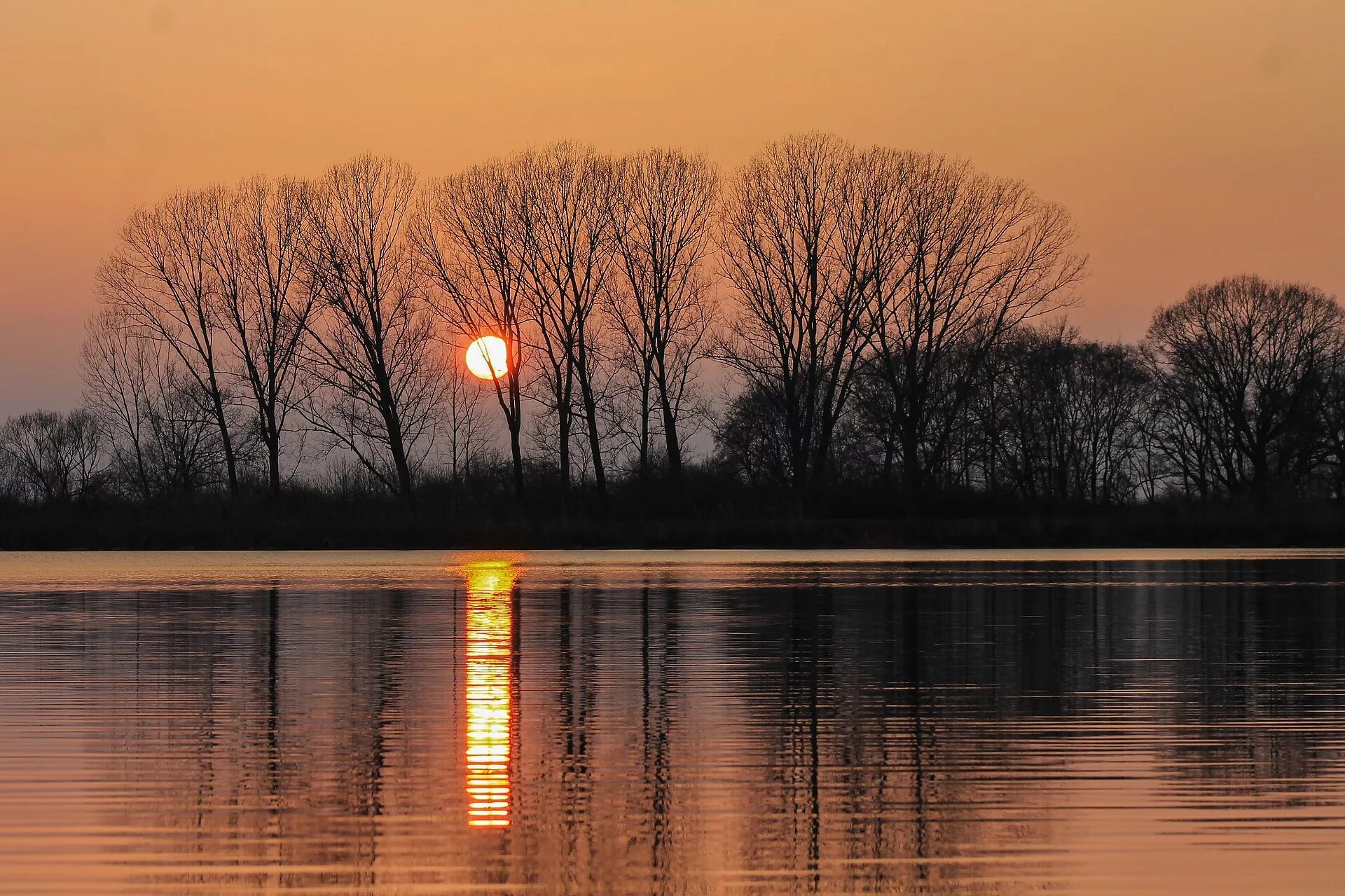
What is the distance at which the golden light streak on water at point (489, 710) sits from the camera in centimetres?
1038

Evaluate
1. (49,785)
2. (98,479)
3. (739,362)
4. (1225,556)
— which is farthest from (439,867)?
(98,479)

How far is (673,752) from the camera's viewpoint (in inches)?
483

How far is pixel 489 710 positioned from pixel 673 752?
289 centimetres

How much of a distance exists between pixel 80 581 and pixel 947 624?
22.1 metres

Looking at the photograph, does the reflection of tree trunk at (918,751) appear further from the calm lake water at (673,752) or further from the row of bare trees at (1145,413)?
the row of bare trees at (1145,413)

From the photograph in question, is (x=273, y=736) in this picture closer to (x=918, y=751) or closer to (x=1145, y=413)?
(x=918, y=751)

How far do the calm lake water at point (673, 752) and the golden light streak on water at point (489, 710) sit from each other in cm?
7

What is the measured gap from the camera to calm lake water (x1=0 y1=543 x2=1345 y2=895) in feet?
28.5

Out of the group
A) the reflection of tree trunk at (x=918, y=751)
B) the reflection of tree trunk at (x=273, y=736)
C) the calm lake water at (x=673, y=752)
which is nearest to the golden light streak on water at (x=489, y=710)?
the calm lake water at (x=673, y=752)

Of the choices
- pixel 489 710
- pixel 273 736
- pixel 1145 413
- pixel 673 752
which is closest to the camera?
pixel 673 752

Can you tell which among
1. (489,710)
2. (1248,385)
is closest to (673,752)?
(489,710)

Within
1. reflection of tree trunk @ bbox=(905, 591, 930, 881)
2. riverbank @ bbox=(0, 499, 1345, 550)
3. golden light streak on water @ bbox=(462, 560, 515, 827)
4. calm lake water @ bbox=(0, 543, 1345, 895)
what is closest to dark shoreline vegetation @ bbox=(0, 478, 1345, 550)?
riverbank @ bbox=(0, 499, 1345, 550)

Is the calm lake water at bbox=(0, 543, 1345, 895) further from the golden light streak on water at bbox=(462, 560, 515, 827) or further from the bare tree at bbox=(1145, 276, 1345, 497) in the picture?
the bare tree at bbox=(1145, 276, 1345, 497)

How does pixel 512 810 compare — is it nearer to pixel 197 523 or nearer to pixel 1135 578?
pixel 1135 578
